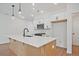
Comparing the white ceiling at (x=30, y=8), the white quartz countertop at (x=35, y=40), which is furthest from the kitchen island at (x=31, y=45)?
the white ceiling at (x=30, y=8)

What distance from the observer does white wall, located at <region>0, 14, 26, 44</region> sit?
155 centimetres

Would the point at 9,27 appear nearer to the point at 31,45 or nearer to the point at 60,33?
the point at 31,45

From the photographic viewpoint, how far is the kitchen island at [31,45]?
5.11ft

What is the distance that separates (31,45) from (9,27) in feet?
1.48

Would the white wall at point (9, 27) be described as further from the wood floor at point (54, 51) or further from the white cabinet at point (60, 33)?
the white cabinet at point (60, 33)

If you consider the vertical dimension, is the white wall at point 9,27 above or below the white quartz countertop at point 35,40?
above

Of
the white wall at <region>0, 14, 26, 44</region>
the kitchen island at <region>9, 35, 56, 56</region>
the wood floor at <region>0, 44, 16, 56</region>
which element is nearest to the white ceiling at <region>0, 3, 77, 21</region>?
the white wall at <region>0, 14, 26, 44</region>

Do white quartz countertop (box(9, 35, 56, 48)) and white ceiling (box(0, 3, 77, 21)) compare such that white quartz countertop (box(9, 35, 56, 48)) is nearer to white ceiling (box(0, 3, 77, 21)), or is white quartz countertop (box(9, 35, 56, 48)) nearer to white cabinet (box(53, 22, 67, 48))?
white cabinet (box(53, 22, 67, 48))

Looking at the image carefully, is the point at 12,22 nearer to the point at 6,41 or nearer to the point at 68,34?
the point at 6,41

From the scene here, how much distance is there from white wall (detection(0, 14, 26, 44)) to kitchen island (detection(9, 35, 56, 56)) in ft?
0.26

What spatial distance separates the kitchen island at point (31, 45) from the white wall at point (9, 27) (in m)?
0.08

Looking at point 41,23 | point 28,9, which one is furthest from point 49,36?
point 28,9

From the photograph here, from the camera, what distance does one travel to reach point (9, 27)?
62.0 inches

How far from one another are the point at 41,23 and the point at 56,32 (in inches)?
11.2
